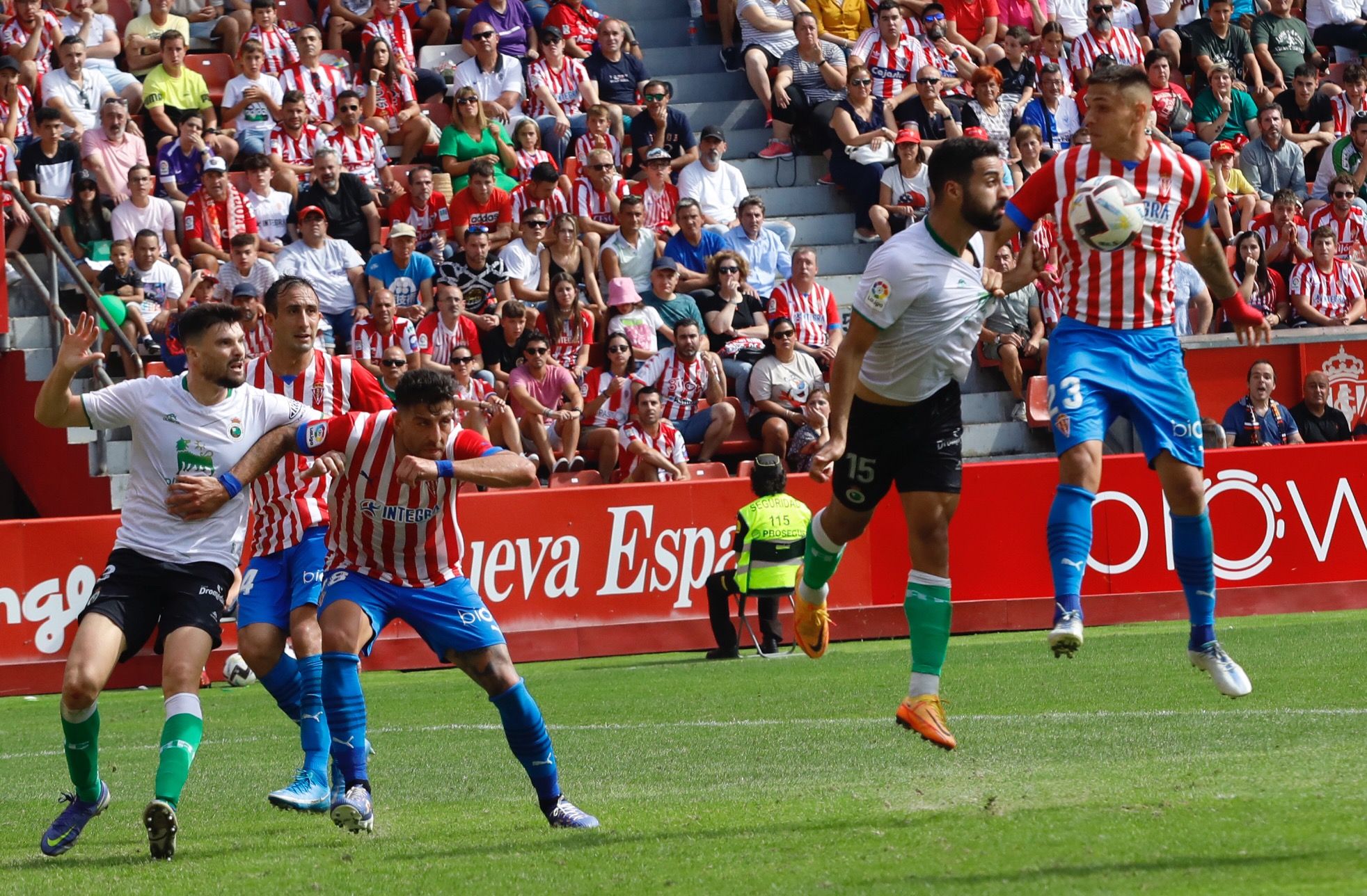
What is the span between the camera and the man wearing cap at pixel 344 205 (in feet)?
59.9

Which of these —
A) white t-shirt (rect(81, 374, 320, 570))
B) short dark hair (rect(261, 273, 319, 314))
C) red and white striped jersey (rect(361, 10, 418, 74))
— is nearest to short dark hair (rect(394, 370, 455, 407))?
white t-shirt (rect(81, 374, 320, 570))

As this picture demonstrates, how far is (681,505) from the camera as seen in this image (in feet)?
50.8

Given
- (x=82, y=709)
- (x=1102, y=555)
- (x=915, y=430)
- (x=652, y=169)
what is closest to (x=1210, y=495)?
(x=1102, y=555)

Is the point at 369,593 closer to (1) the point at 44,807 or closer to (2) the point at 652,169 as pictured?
(1) the point at 44,807

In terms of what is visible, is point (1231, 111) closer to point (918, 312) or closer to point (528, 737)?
point (918, 312)

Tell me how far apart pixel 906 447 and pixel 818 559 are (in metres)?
0.85

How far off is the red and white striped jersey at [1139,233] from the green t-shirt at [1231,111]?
15522 millimetres

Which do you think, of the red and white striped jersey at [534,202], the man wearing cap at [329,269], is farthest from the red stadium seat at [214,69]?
the red and white striped jersey at [534,202]

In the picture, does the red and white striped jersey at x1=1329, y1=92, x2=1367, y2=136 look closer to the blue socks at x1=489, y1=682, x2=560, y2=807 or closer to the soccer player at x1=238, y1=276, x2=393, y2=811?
the soccer player at x1=238, y1=276, x2=393, y2=811

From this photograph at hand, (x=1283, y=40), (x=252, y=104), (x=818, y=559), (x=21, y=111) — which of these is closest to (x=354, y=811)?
(x=818, y=559)

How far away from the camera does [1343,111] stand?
73.0ft

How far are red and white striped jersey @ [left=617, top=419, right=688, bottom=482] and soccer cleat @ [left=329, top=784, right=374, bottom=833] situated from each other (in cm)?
995

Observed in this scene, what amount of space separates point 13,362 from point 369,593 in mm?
12162

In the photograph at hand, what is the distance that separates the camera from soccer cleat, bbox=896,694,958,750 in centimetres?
711
